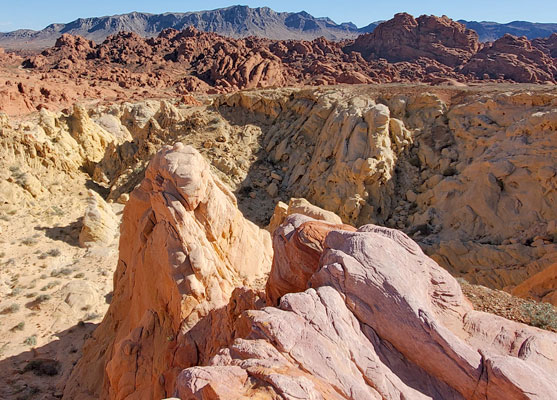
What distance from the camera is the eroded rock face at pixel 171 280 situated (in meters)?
6.43

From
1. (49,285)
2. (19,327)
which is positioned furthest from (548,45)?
(19,327)

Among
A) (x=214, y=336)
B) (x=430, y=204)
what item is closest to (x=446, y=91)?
(x=430, y=204)

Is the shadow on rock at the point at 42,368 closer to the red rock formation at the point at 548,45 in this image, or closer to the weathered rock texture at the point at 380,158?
the weathered rock texture at the point at 380,158

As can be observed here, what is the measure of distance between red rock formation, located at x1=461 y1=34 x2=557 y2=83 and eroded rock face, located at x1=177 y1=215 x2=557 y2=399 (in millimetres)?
53804

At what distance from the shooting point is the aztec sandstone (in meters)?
4.21

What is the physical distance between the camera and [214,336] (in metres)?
6.09

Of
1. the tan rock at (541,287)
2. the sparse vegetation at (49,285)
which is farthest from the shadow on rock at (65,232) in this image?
the tan rock at (541,287)

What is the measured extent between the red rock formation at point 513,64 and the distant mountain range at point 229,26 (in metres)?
108

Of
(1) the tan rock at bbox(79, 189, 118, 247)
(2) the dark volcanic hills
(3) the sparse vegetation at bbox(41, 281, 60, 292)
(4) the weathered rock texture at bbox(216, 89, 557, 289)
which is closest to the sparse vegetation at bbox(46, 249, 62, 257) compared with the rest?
(1) the tan rock at bbox(79, 189, 118, 247)

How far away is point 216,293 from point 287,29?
182 meters

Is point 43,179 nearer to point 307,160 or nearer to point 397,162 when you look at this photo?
point 307,160

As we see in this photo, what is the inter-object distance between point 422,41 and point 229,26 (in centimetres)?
12337

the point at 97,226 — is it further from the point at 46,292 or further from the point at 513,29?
the point at 513,29

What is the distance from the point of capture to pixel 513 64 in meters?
51.7
